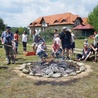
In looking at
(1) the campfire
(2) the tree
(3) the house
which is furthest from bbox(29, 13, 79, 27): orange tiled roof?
(1) the campfire

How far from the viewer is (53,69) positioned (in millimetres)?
8094

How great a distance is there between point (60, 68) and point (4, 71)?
2135 mm

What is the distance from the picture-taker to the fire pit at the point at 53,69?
762 centimetres

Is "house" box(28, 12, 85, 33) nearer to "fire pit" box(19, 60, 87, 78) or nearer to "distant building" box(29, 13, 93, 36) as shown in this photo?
"distant building" box(29, 13, 93, 36)

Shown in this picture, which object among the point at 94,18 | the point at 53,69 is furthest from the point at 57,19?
the point at 53,69

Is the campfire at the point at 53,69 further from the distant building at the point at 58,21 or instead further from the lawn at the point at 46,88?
the distant building at the point at 58,21

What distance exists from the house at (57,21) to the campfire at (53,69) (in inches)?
1632

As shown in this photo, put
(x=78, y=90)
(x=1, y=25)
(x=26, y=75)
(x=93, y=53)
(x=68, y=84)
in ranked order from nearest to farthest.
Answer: (x=78, y=90) < (x=68, y=84) < (x=26, y=75) < (x=93, y=53) < (x=1, y=25)

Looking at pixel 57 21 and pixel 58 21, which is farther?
pixel 57 21

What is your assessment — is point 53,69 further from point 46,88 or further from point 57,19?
point 57,19

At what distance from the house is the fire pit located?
4145 centimetres

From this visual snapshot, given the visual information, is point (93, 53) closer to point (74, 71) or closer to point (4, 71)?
point (74, 71)

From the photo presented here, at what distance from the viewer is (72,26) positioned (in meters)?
51.6

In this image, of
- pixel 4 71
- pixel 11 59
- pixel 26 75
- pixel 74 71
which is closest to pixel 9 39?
pixel 11 59
